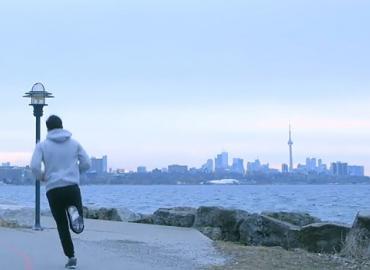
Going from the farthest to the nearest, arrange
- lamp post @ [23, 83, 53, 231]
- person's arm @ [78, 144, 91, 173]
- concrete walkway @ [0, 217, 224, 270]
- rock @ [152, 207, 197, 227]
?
rock @ [152, 207, 197, 227] → lamp post @ [23, 83, 53, 231] → concrete walkway @ [0, 217, 224, 270] → person's arm @ [78, 144, 91, 173]

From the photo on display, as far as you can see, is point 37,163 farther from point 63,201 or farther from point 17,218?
point 17,218

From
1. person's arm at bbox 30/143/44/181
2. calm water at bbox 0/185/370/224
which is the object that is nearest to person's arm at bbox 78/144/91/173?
person's arm at bbox 30/143/44/181

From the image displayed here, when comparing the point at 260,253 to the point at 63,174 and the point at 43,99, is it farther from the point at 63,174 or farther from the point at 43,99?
the point at 43,99

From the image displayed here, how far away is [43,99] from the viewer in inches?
600

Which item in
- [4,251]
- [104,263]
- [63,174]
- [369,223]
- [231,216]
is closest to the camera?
[63,174]

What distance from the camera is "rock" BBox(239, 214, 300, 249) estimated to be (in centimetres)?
1516

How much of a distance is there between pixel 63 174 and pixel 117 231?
6.22m

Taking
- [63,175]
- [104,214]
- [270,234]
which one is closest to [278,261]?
[63,175]

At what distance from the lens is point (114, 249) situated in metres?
11.9

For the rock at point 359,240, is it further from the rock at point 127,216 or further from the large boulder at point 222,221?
the rock at point 127,216

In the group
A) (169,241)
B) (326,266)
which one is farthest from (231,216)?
(326,266)

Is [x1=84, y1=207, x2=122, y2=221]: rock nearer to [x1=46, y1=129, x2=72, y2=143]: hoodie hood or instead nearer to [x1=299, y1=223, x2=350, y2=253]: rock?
[x1=299, y1=223, x2=350, y2=253]: rock

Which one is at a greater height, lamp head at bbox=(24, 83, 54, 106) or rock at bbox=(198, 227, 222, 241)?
lamp head at bbox=(24, 83, 54, 106)

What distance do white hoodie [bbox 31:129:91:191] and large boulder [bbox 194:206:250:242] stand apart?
7.85m
